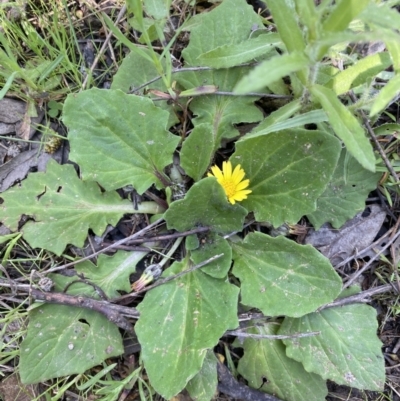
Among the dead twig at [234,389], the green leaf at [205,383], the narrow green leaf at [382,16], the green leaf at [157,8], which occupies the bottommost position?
the dead twig at [234,389]

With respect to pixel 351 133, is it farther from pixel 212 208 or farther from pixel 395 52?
pixel 212 208

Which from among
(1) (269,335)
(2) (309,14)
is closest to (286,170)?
(2) (309,14)

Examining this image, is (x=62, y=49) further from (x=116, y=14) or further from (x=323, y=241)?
(x=323, y=241)

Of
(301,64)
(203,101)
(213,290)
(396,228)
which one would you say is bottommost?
(396,228)

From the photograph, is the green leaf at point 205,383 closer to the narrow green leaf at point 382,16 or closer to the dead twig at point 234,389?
the dead twig at point 234,389

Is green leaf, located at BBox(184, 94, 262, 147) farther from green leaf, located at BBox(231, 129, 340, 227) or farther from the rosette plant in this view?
green leaf, located at BBox(231, 129, 340, 227)

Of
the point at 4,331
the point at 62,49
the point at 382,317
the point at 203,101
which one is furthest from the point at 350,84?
the point at 4,331

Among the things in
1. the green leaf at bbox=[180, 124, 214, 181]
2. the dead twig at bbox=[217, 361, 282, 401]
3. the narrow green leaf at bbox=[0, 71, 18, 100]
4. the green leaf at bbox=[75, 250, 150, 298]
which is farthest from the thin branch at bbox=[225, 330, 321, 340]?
the narrow green leaf at bbox=[0, 71, 18, 100]

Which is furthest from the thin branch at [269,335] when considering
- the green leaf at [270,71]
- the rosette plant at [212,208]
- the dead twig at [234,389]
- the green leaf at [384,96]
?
the green leaf at [270,71]
